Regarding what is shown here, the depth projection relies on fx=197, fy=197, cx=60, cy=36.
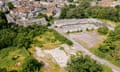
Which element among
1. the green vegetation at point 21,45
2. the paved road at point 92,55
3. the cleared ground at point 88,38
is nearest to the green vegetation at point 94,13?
the cleared ground at point 88,38

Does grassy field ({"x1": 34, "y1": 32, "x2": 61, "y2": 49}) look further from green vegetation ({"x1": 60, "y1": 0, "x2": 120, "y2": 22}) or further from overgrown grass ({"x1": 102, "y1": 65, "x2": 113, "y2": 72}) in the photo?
green vegetation ({"x1": 60, "y1": 0, "x2": 120, "y2": 22})

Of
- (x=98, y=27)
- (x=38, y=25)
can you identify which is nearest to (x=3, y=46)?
(x=38, y=25)

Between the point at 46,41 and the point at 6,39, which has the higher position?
the point at 6,39

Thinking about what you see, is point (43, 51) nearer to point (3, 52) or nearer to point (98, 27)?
point (3, 52)

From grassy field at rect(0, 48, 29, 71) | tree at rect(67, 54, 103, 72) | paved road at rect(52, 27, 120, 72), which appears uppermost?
tree at rect(67, 54, 103, 72)

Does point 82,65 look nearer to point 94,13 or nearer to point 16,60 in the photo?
point 16,60

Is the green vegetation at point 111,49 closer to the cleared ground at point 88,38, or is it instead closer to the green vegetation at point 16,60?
the cleared ground at point 88,38

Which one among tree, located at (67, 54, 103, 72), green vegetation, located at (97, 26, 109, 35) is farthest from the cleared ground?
tree, located at (67, 54, 103, 72)

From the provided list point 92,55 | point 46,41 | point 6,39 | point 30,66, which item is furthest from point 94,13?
point 30,66
